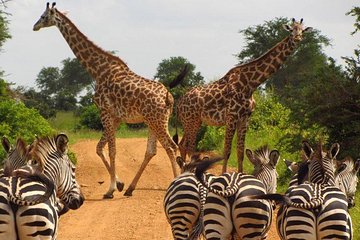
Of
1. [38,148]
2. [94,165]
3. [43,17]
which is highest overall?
[43,17]

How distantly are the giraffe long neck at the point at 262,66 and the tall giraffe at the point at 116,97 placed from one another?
1442 millimetres

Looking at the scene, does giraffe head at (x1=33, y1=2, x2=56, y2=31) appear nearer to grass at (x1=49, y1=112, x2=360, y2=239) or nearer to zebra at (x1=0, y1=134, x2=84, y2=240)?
grass at (x1=49, y1=112, x2=360, y2=239)

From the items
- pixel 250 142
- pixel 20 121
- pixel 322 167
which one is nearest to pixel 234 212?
pixel 322 167

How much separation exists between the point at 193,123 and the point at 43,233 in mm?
9922

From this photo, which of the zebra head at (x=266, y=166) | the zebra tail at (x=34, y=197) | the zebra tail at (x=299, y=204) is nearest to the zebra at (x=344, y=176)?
the zebra head at (x=266, y=166)

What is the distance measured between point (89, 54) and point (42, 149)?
28.7 ft

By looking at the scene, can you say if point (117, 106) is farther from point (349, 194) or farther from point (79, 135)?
point (79, 135)

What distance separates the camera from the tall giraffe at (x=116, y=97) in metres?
15.5

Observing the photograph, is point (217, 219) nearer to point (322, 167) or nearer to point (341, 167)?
point (322, 167)

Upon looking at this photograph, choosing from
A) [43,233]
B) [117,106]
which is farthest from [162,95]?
[43,233]

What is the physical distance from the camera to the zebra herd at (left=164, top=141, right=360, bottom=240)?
24.0 feet

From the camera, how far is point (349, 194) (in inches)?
372

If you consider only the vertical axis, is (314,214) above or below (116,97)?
below

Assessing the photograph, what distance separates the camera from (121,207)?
14.0 meters
